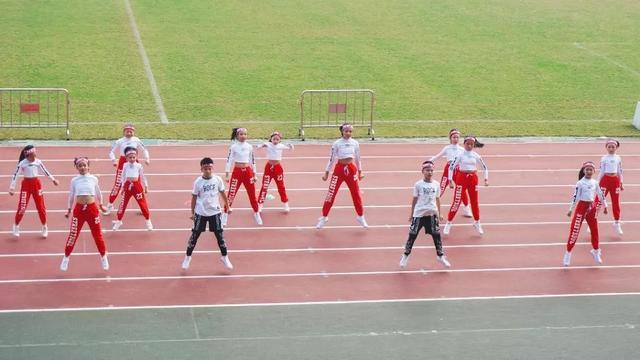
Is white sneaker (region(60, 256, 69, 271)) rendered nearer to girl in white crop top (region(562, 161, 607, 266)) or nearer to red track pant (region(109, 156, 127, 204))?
red track pant (region(109, 156, 127, 204))

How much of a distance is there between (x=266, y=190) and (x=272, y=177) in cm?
31

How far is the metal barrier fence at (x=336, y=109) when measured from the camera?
2753 centimetres

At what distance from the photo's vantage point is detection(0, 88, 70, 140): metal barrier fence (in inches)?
1047

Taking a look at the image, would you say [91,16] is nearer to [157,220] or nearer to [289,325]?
[157,220]

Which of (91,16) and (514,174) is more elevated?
(91,16)

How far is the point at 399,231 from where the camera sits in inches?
792

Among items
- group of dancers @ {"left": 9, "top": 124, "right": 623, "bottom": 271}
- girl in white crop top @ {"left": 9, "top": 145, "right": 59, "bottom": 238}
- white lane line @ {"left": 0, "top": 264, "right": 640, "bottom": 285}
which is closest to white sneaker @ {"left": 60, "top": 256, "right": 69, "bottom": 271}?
group of dancers @ {"left": 9, "top": 124, "right": 623, "bottom": 271}

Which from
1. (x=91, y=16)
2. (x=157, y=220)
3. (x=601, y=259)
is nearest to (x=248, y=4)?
(x=91, y=16)

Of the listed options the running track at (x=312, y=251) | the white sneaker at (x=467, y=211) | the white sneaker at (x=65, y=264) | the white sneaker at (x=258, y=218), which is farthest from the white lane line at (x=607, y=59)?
the white sneaker at (x=65, y=264)

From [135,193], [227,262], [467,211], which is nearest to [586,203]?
[467,211]

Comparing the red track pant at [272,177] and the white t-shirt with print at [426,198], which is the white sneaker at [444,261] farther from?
the red track pant at [272,177]

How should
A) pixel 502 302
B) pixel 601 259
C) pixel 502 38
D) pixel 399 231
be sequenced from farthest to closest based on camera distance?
pixel 502 38 < pixel 399 231 < pixel 601 259 < pixel 502 302

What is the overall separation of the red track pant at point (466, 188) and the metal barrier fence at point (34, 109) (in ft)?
37.0

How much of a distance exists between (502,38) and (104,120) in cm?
1687
